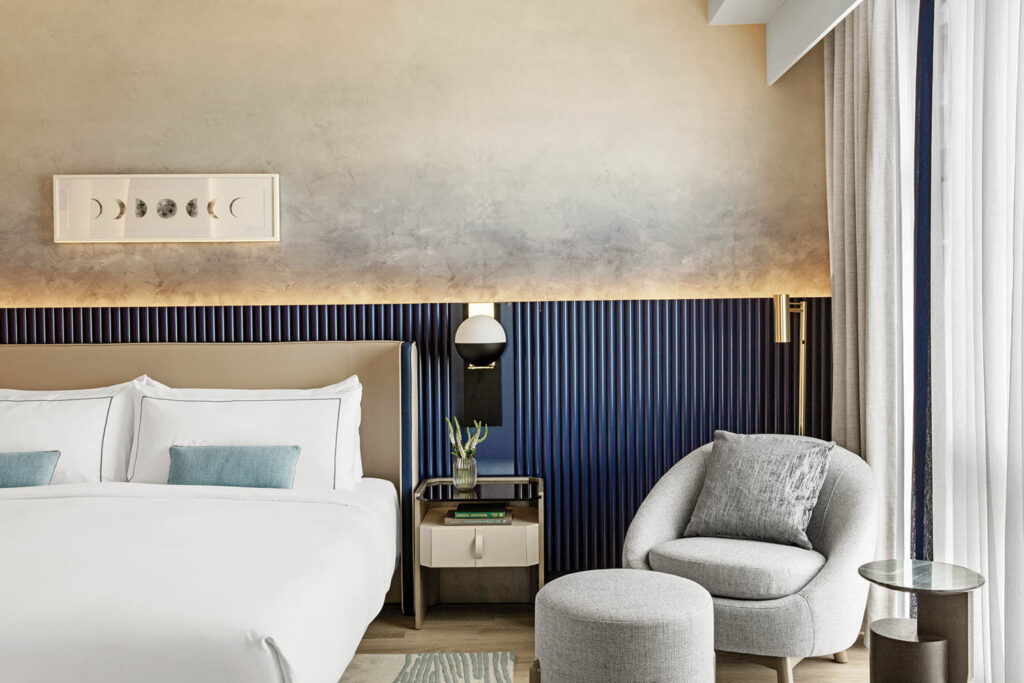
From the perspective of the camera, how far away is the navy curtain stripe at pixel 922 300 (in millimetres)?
3068

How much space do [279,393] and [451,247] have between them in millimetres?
1081

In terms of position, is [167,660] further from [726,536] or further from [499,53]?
[499,53]

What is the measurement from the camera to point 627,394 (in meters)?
4.00

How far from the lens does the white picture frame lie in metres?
4.07

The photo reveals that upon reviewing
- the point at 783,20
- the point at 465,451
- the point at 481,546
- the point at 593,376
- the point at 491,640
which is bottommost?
the point at 491,640

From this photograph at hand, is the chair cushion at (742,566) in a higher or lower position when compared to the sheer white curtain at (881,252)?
lower

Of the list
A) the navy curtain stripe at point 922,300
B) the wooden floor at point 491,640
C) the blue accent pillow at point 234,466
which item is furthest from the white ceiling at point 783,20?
the blue accent pillow at point 234,466

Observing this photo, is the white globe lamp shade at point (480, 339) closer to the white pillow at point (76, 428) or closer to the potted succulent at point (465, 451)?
the potted succulent at point (465, 451)

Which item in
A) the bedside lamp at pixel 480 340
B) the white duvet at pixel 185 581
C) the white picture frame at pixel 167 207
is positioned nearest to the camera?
the white duvet at pixel 185 581

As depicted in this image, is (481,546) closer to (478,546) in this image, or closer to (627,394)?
(478,546)

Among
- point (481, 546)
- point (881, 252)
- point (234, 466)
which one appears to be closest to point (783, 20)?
point (881, 252)

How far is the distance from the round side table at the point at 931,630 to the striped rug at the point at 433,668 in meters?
1.31

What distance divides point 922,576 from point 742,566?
59 cm

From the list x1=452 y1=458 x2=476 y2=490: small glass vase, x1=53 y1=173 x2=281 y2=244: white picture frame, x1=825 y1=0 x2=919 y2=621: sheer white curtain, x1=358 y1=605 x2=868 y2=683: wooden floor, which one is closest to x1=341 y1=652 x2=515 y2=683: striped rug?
x1=358 y1=605 x2=868 y2=683: wooden floor
